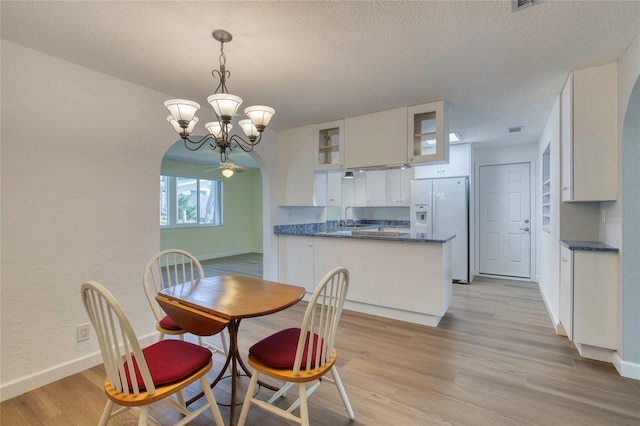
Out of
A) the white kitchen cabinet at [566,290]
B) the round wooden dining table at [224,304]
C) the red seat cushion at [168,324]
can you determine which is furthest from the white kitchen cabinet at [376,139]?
the red seat cushion at [168,324]

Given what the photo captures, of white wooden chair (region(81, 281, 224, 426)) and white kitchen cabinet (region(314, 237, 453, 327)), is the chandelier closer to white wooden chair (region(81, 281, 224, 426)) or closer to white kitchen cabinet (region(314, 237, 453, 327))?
white wooden chair (region(81, 281, 224, 426))

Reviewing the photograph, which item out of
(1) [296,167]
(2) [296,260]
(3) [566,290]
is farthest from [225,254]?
(3) [566,290]

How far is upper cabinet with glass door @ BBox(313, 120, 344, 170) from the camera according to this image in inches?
143

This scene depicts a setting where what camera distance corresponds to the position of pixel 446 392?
1.93 m

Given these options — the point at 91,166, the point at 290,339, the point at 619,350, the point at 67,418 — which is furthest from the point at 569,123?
the point at 67,418

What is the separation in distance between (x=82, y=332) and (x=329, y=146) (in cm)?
308

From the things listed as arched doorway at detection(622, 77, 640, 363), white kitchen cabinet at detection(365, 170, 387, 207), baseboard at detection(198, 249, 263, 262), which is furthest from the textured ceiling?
baseboard at detection(198, 249, 263, 262)

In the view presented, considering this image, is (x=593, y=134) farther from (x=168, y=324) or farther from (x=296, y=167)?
(x=168, y=324)

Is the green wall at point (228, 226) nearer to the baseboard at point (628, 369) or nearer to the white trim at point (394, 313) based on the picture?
the white trim at point (394, 313)

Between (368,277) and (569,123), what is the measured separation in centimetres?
229

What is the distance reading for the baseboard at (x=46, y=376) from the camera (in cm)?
192

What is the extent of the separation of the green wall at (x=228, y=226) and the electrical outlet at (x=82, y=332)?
4.23m

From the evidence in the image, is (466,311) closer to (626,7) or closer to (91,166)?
(626,7)

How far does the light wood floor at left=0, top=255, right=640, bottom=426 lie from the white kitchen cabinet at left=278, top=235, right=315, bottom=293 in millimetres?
978
